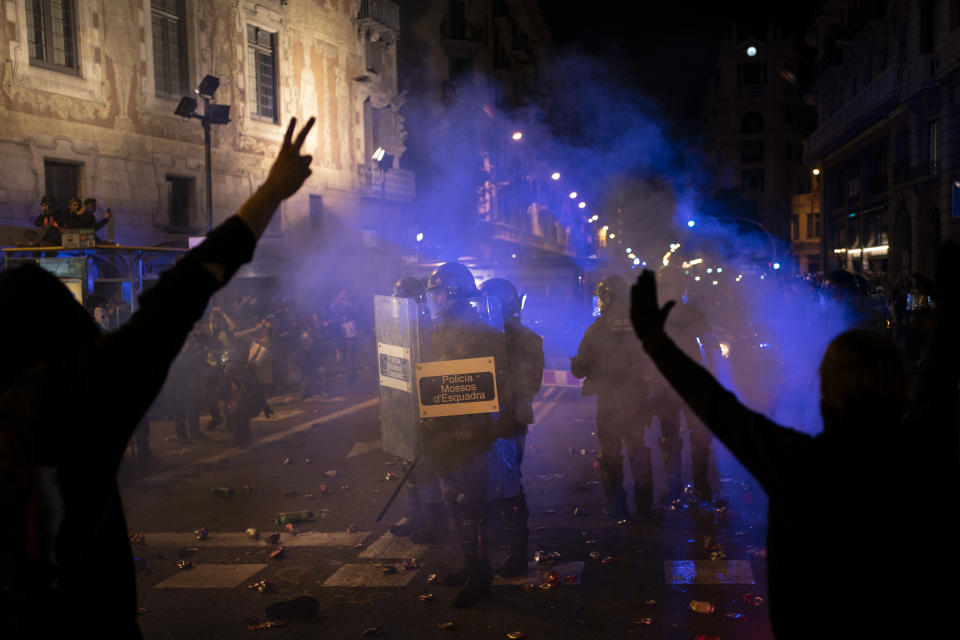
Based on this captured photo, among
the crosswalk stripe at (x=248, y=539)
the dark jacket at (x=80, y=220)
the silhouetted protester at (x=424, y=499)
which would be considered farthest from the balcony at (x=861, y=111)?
the crosswalk stripe at (x=248, y=539)

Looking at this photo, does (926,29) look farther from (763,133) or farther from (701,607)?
(763,133)

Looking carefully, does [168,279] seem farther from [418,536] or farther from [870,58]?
[870,58]

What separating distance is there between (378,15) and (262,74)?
6629mm

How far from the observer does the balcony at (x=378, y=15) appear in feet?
88.7

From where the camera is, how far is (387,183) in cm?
2858

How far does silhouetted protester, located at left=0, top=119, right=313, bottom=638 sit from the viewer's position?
4.79ft

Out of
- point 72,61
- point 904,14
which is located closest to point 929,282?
point 72,61

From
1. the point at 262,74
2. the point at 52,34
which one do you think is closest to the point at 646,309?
the point at 52,34

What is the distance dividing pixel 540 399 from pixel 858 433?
1236cm

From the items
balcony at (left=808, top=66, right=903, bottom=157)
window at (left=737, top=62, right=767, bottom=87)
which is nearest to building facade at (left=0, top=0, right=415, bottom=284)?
balcony at (left=808, top=66, right=903, bottom=157)

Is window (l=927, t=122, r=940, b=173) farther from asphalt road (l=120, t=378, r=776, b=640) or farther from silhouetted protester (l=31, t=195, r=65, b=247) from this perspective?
silhouetted protester (l=31, t=195, r=65, b=247)

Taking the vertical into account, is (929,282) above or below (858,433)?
above

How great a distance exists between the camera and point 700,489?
7.20 meters

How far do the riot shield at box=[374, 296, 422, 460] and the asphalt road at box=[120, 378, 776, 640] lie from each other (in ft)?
2.57
